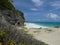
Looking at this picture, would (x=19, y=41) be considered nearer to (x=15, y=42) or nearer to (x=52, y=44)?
(x=15, y=42)

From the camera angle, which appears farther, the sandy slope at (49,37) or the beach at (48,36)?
the beach at (48,36)

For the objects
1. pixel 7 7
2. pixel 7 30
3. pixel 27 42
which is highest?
pixel 7 7

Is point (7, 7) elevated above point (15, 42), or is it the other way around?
point (7, 7)

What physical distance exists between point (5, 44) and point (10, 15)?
22.0 metres

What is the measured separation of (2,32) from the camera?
6156 millimetres

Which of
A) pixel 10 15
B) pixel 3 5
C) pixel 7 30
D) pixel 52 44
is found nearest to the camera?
pixel 7 30

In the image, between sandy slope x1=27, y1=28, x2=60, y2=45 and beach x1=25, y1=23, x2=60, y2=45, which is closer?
sandy slope x1=27, y1=28, x2=60, y2=45

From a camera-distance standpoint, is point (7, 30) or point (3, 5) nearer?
point (7, 30)

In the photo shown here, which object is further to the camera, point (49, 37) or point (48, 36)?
point (48, 36)

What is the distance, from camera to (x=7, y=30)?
6547mm

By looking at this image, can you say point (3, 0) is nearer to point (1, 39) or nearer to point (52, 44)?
point (52, 44)

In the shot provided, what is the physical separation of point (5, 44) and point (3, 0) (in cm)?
2506

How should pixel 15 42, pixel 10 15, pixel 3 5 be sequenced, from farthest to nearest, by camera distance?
pixel 3 5, pixel 10 15, pixel 15 42

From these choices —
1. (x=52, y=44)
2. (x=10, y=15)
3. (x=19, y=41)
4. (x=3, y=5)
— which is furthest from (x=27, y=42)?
(x=3, y=5)
